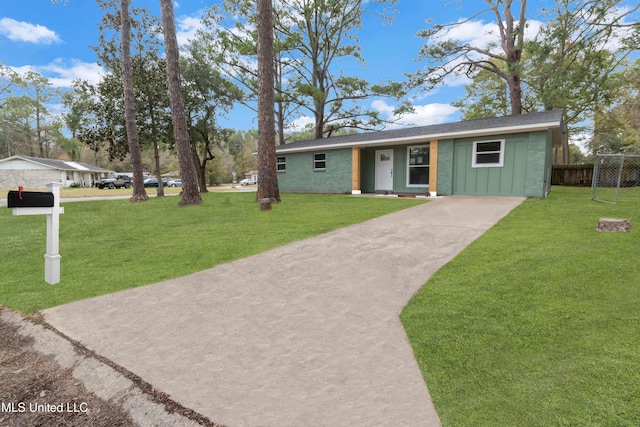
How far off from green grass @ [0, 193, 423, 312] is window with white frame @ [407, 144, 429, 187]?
4868 millimetres

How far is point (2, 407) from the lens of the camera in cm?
174

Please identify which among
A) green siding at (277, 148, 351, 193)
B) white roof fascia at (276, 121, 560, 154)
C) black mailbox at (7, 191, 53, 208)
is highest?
white roof fascia at (276, 121, 560, 154)

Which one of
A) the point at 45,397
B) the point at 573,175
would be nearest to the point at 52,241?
the point at 45,397

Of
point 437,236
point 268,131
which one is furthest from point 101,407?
point 268,131

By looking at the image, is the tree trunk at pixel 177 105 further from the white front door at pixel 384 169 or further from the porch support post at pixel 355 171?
the white front door at pixel 384 169

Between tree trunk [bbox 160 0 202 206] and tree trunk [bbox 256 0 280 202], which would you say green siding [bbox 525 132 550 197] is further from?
tree trunk [bbox 160 0 202 206]

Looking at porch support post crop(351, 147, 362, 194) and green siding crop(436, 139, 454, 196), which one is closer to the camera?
green siding crop(436, 139, 454, 196)

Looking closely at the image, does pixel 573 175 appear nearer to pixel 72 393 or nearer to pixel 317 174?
pixel 317 174

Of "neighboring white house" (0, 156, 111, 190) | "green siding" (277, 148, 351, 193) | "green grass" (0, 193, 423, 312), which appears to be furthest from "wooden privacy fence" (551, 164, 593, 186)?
"neighboring white house" (0, 156, 111, 190)

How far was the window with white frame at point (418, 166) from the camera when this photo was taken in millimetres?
12797

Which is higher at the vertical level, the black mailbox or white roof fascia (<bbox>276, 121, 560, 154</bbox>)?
white roof fascia (<bbox>276, 121, 560, 154</bbox>)

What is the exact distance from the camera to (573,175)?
18.4m

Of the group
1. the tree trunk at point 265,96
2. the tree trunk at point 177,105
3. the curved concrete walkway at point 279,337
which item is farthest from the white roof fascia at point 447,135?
the curved concrete walkway at point 279,337

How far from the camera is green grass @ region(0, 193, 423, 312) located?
138 inches
